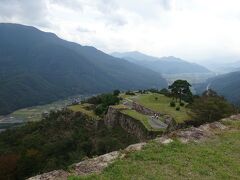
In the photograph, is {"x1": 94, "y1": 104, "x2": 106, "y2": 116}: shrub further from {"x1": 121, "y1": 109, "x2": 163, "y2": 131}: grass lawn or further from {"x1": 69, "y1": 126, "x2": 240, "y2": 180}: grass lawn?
{"x1": 69, "y1": 126, "x2": 240, "y2": 180}: grass lawn

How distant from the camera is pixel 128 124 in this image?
147ft

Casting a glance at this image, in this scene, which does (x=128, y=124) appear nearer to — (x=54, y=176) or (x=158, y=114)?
(x=158, y=114)

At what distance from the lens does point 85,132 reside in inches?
2025

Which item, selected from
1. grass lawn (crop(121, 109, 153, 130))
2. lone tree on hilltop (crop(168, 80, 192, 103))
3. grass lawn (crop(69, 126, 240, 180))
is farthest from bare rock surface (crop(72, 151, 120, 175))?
lone tree on hilltop (crop(168, 80, 192, 103))

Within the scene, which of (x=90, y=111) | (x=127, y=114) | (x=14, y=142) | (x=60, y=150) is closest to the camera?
(x=127, y=114)

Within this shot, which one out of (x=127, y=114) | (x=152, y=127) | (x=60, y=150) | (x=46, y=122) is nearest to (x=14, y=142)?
(x=46, y=122)

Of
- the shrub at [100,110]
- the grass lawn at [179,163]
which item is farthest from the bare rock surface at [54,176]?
the shrub at [100,110]

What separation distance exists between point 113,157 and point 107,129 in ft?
130

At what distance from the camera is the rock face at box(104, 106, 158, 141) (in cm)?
3776

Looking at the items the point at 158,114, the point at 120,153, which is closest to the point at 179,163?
the point at 120,153

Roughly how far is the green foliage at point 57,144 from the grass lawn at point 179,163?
1633 centimetres

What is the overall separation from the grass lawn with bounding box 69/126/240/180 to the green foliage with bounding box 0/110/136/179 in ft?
53.6

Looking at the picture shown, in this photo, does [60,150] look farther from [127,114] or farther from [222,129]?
[222,129]

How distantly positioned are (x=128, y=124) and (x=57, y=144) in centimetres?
1155
